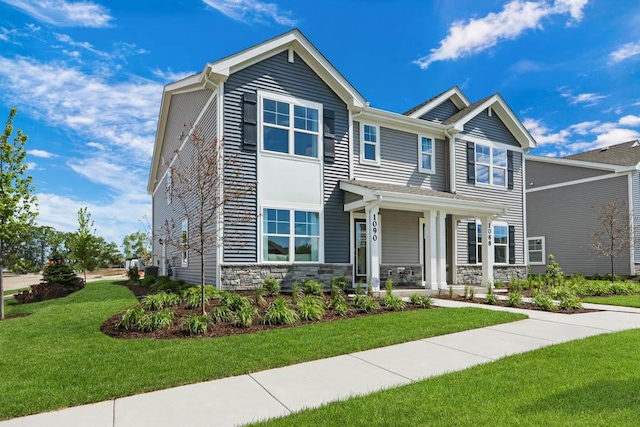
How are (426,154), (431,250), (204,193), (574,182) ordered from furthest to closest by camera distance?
(574,182)
(426,154)
(431,250)
(204,193)

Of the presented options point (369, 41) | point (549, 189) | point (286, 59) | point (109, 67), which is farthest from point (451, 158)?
point (109, 67)

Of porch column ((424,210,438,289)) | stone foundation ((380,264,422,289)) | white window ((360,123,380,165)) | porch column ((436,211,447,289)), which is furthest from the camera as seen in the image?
stone foundation ((380,264,422,289))

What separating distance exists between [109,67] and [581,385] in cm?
1346

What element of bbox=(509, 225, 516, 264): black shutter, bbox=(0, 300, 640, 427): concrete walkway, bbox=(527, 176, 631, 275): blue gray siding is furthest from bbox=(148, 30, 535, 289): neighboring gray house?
bbox=(527, 176, 631, 275): blue gray siding

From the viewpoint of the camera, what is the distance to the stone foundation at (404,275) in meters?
14.4

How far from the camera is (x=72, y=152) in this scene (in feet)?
59.6

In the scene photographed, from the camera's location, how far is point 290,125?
40.3 feet

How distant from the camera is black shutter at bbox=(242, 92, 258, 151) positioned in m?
11.5

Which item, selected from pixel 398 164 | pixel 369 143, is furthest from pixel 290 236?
pixel 398 164

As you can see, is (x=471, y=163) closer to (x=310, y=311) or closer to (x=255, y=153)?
(x=255, y=153)

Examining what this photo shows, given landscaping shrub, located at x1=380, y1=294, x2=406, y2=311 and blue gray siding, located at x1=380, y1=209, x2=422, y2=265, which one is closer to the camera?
landscaping shrub, located at x1=380, y1=294, x2=406, y2=311

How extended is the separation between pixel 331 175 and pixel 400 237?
374cm

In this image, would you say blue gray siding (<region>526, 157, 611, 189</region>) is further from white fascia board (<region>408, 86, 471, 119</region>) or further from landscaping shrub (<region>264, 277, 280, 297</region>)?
landscaping shrub (<region>264, 277, 280, 297</region>)

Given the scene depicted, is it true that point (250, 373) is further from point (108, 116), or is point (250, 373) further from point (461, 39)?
point (461, 39)
